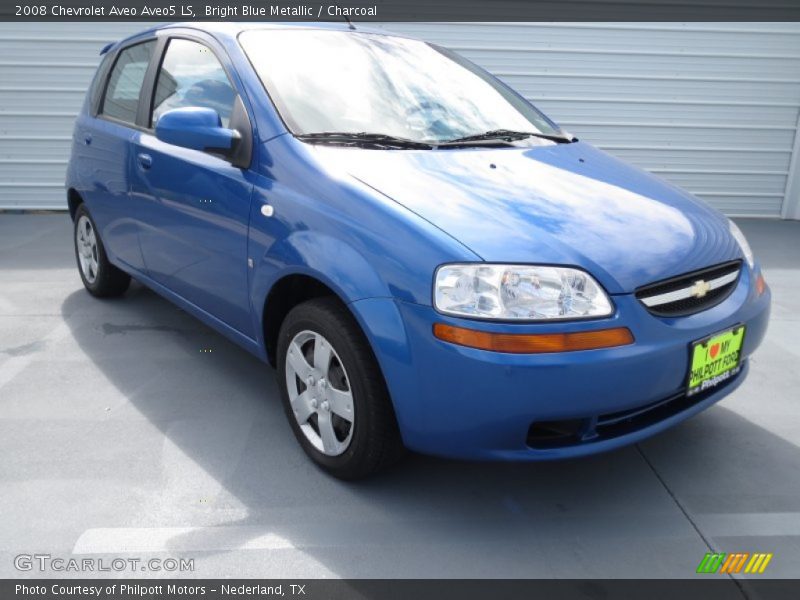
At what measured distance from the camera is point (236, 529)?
218 centimetres

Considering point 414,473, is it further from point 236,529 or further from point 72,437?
point 72,437

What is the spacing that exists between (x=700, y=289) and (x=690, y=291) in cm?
5

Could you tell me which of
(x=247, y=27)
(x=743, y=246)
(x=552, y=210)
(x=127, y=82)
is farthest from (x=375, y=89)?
(x=127, y=82)

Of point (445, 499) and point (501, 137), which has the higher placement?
point (501, 137)

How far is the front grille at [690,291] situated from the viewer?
2.08 metres

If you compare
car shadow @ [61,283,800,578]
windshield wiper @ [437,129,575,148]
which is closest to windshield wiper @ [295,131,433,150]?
windshield wiper @ [437,129,575,148]

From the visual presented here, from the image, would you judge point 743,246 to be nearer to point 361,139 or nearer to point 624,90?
Result: point 361,139

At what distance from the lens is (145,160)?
3287 millimetres

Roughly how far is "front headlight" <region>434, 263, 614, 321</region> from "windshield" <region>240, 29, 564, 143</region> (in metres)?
0.86

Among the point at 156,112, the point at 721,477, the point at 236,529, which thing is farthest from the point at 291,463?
the point at 156,112

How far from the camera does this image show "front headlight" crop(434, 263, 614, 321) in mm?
1945

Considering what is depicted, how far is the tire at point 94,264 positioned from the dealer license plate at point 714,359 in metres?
3.31

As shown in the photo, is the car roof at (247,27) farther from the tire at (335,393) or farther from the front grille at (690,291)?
the front grille at (690,291)
